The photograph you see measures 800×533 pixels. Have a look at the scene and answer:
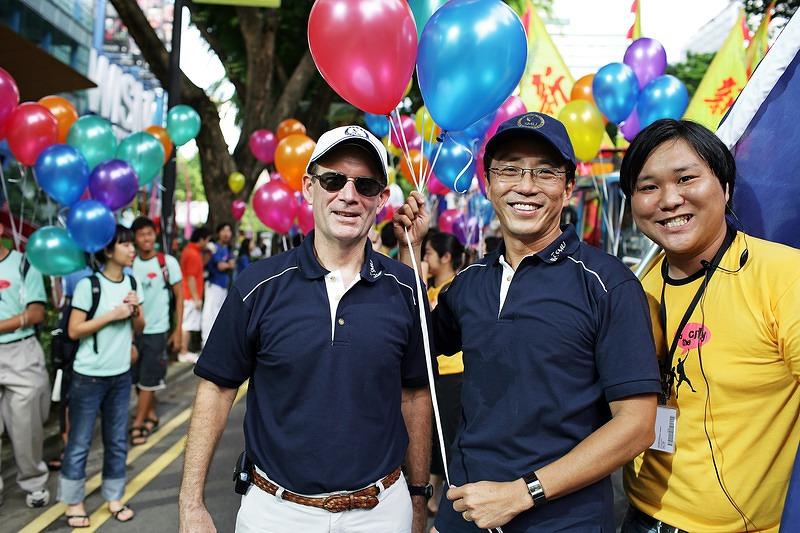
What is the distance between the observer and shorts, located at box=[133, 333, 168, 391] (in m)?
6.26

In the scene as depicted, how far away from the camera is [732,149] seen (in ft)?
7.80

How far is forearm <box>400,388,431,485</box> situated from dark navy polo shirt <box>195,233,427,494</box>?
0.47 feet

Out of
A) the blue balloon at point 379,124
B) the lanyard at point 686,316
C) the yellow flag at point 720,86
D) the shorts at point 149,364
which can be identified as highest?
the yellow flag at point 720,86

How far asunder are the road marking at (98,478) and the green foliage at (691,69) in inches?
946

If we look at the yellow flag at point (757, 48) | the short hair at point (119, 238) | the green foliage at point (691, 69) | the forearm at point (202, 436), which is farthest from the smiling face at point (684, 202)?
the green foliage at point (691, 69)

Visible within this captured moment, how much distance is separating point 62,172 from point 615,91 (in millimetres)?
4898

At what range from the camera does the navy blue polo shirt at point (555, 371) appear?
70.7 inches

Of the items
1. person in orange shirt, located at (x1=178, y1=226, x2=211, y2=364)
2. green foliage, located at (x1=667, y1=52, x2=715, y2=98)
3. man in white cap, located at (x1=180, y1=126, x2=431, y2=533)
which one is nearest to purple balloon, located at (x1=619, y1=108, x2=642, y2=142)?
man in white cap, located at (x1=180, y1=126, x2=431, y2=533)

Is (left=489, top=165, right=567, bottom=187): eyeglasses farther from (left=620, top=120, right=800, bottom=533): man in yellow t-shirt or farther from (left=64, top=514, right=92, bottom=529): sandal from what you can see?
(left=64, top=514, right=92, bottom=529): sandal

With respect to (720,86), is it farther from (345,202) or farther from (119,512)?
(119,512)

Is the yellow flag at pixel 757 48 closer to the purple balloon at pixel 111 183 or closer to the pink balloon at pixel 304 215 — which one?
the pink balloon at pixel 304 215

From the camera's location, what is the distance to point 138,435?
20.2 feet

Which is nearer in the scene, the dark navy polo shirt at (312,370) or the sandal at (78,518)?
the dark navy polo shirt at (312,370)

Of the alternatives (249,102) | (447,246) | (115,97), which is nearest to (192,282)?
(249,102)
